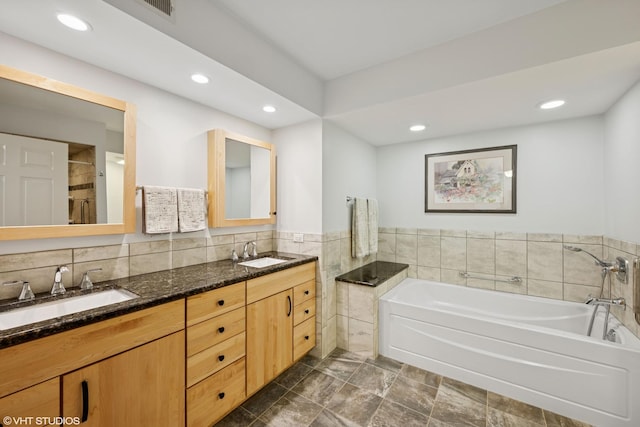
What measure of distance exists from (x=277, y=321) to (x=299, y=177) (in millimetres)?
1343

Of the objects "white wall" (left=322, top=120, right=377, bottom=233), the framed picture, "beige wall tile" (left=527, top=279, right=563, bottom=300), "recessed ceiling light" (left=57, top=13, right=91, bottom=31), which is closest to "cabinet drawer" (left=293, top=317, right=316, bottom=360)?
"white wall" (left=322, top=120, right=377, bottom=233)

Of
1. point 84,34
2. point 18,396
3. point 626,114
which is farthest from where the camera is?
point 626,114

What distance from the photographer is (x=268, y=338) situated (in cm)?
195

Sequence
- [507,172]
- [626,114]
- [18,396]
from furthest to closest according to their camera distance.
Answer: [507,172], [626,114], [18,396]

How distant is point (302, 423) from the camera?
169cm

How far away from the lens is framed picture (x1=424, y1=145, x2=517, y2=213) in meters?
2.71

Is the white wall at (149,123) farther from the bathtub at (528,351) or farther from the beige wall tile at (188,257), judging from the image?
the bathtub at (528,351)

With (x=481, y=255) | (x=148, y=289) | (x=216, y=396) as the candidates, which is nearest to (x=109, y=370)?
(x=148, y=289)

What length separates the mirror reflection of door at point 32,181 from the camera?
129 centimetres

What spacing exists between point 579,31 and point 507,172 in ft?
4.85

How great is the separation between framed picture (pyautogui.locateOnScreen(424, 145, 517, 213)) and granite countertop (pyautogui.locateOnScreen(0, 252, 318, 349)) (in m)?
1.85

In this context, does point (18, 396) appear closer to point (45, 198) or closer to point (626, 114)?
point (45, 198)

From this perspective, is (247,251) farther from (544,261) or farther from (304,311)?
(544,261)

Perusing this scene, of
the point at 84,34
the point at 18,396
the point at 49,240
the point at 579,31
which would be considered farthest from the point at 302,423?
the point at 579,31
